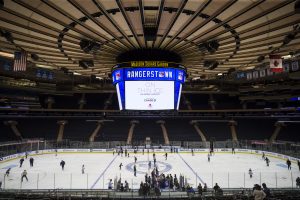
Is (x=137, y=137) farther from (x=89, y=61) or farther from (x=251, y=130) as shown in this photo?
(x=89, y=61)

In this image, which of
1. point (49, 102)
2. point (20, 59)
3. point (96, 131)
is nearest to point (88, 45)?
point (20, 59)

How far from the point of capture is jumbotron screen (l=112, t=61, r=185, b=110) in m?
11.7

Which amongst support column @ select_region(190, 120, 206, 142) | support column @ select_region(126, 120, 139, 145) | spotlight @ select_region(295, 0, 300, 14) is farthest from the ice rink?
spotlight @ select_region(295, 0, 300, 14)

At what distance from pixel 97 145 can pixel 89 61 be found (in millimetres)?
26549

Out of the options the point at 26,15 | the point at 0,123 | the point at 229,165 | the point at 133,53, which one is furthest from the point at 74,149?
the point at 26,15

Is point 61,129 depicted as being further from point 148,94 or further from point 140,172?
point 148,94

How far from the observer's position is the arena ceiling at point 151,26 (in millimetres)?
6887

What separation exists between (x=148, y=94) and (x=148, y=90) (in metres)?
0.19

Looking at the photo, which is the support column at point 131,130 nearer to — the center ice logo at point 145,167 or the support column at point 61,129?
the support column at point 61,129

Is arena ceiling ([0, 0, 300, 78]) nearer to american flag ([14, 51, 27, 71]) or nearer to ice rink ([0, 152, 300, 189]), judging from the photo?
american flag ([14, 51, 27, 71])

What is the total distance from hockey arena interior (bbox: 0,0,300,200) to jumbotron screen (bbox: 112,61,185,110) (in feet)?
0.16

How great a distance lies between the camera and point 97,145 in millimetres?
38156

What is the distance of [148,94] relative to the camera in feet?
39.0

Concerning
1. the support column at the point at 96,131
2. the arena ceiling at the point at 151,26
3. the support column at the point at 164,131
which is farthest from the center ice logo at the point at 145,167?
the support column at the point at 96,131
